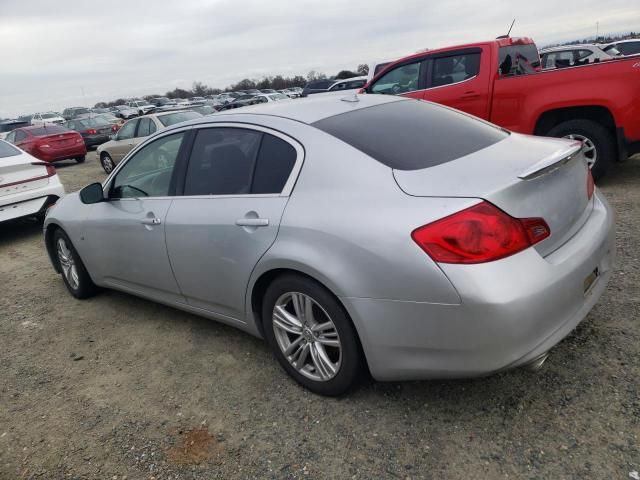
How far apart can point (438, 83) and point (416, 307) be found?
18.5 ft

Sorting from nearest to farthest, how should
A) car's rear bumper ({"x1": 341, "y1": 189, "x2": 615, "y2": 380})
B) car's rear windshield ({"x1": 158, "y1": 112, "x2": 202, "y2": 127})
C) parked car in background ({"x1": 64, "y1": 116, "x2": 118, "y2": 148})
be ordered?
car's rear bumper ({"x1": 341, "y1": 189, "x2": 615, "y2": 380}) → car's rear windshield ({"x1": 158, "y1": 112, "x2": 202, "y2": 127}) → parked car in background ({"x1": 64, "y1": 116, "x2": 118, "y2": 148})

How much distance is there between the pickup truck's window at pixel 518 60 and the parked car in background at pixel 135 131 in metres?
6.73

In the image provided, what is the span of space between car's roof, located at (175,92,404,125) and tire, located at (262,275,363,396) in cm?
99

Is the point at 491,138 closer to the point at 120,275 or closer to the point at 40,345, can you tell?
the point at 120,275

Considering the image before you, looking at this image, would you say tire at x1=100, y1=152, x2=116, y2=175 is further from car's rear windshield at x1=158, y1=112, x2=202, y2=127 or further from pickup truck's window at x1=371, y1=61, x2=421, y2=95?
pickup truck's window at x1=371, y1=61, x2=421, y2=95

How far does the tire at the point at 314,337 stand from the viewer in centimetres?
248

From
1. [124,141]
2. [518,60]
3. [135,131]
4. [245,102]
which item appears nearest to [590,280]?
[518,60]

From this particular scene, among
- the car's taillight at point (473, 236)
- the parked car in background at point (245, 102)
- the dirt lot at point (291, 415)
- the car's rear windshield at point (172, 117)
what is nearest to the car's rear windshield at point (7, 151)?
the car's rear windshield at point (172, 117)

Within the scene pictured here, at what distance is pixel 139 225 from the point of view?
357 centimetres

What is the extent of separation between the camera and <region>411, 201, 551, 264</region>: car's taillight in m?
2.09

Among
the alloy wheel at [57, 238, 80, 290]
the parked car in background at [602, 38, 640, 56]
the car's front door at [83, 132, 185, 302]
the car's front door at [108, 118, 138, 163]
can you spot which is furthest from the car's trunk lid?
the parked car in background at [602, 38, 640, 56]

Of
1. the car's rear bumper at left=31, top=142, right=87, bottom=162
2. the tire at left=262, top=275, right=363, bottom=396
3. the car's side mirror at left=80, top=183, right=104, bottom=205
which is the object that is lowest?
the car's rear bumper at left=31, top=142, right=87, bottom=162

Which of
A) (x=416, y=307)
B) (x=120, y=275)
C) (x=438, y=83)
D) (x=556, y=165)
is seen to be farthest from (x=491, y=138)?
(x=438, y=83)

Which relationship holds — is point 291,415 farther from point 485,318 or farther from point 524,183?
point 524,183
